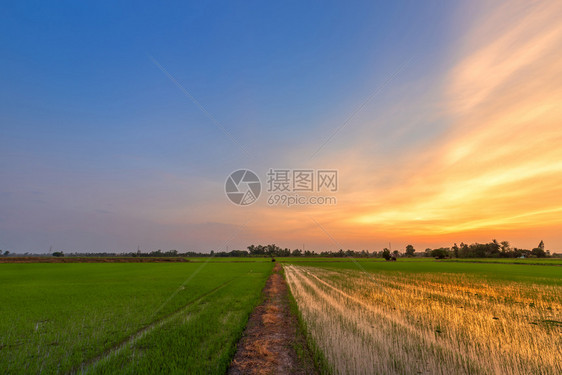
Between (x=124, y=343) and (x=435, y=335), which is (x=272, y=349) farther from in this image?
(x=435, y=335)

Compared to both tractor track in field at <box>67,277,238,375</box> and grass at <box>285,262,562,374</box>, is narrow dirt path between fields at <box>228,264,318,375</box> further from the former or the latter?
tractor track in field at <box>67,277,238,375</box>

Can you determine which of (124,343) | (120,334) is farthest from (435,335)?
(120,334)

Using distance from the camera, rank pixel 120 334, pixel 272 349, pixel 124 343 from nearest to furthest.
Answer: pixel 272 349
pixel 124 343
pixel 120 334

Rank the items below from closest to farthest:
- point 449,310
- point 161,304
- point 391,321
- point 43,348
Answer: point 43,348, point 391,321, point 449,310, point 161,304

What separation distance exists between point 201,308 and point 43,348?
650 centimetres

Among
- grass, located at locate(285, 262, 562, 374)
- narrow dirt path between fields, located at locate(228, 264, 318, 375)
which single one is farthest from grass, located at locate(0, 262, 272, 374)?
grass, located at locate(285, 262, 562, 374)

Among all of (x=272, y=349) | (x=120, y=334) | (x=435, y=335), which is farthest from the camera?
(x=120, y=334)

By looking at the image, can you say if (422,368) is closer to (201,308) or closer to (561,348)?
(561,348)

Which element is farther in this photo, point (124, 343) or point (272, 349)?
point (124, 343)

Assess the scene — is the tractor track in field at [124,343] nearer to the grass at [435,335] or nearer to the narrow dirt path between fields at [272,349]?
the narrow dirt path between fields at [272,349]

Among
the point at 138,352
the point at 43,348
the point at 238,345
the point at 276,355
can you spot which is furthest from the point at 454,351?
the point at 43,348

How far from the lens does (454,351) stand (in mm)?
7387

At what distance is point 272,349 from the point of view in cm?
775

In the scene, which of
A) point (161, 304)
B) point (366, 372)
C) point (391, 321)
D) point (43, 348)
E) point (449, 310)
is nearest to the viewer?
point (366, 372)
